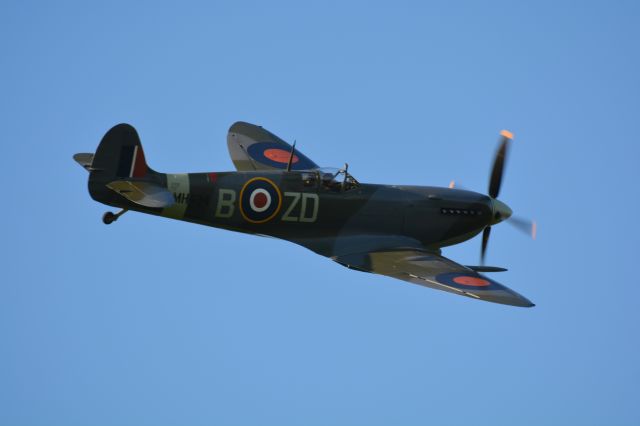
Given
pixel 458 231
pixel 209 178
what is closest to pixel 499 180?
pixel 458 231

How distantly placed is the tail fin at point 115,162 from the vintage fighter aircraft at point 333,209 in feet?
0.06

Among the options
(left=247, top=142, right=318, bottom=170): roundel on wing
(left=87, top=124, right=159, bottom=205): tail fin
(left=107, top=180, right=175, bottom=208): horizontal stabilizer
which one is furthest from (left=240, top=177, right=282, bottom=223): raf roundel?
(left=247, top=142, right=318, bottom=170): roundel on wing

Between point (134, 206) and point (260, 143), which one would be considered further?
point (260, 143)

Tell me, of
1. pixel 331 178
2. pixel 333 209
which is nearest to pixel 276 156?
pixel 331 178

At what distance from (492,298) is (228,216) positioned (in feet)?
18.7

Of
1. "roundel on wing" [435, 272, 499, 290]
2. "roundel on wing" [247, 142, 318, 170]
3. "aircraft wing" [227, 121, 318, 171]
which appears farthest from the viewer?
"roundel on wing" [247, 142, 318, 170]

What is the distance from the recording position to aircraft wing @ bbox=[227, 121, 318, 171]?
26.7m

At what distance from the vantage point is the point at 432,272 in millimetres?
21516

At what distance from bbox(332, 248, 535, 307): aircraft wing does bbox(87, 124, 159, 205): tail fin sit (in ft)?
14.2

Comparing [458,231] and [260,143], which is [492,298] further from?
[260,143]

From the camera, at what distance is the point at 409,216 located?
23.8 m

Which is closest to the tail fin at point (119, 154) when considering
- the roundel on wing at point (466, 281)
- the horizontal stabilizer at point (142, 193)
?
the horizontal stabilizer at point (142, 193)

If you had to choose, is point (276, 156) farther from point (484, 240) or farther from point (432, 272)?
point (432, 272)

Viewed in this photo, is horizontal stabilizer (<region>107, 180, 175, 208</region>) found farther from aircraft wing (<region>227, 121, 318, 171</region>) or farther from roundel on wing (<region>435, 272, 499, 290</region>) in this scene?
roundel on wing (<region>435, 272, 499, 290</region>)
